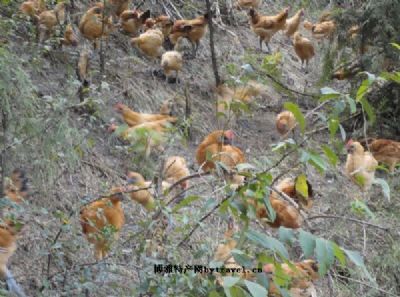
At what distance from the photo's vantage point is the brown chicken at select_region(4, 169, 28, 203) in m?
4.64

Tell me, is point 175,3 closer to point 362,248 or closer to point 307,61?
point 307,61

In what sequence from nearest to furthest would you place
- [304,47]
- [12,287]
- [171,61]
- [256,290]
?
[256,290] < [12,287] < [171,61] < [304,47]

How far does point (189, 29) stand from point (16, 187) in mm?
5407

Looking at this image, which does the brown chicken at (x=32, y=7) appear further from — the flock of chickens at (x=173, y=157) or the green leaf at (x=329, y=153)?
the green leaf at (x=329, y=153)

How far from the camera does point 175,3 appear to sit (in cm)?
1138

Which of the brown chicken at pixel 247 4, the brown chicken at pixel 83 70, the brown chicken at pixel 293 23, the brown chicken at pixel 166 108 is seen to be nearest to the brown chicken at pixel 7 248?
the brown chicken at pixel 83 70

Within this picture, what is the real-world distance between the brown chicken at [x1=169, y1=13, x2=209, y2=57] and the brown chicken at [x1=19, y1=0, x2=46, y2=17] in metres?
1.94

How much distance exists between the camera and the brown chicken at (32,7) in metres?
8.25

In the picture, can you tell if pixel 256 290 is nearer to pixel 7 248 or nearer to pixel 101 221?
pixel 7 248

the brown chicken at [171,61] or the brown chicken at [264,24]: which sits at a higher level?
the brown chicken at [171,61]

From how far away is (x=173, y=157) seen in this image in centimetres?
722

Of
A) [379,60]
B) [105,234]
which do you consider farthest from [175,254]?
[379,60]

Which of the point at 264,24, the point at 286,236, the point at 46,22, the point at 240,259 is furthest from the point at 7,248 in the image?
the point at 264,24

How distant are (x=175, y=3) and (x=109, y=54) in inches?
99.0
